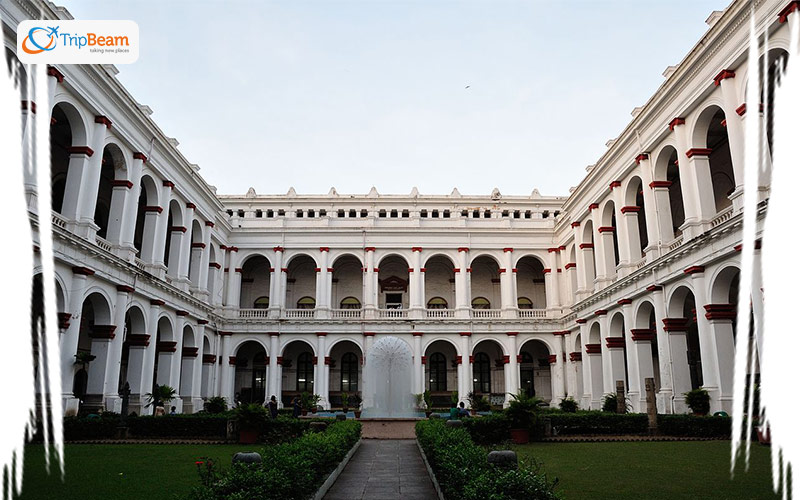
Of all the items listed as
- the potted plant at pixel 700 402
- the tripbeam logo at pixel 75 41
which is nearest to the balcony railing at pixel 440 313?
the potted plant at pixel 700 402

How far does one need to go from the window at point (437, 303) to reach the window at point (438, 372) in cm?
327

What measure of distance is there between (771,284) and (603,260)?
15149mm

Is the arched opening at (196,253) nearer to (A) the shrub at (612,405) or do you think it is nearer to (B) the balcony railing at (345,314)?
(B) the balcony railing at (345,314)

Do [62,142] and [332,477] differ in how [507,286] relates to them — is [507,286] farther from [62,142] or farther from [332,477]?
[332,477]

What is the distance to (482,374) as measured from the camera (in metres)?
38.1

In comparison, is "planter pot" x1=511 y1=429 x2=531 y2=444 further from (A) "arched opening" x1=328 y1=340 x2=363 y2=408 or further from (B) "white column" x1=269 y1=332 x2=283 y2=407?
(A) "arched opening" x1=328 y1=340 x2=363 y2=408

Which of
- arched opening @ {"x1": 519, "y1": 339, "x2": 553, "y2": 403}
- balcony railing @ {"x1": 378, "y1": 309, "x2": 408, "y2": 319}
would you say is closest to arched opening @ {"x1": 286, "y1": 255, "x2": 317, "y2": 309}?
balcony railing @ {"x1": 378, "y1": 309, "x2": 408, "y2": 319}

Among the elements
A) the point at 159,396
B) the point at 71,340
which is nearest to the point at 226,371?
the point at 159,396

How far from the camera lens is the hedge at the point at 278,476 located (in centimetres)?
610

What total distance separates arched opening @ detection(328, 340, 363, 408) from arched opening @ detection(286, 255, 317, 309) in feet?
11.9

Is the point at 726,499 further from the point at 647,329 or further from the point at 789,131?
the point at 647,329

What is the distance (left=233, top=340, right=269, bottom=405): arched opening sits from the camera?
37.2 m

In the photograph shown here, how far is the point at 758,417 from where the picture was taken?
14.5 metres

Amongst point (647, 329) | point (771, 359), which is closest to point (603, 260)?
point (647, 329)
